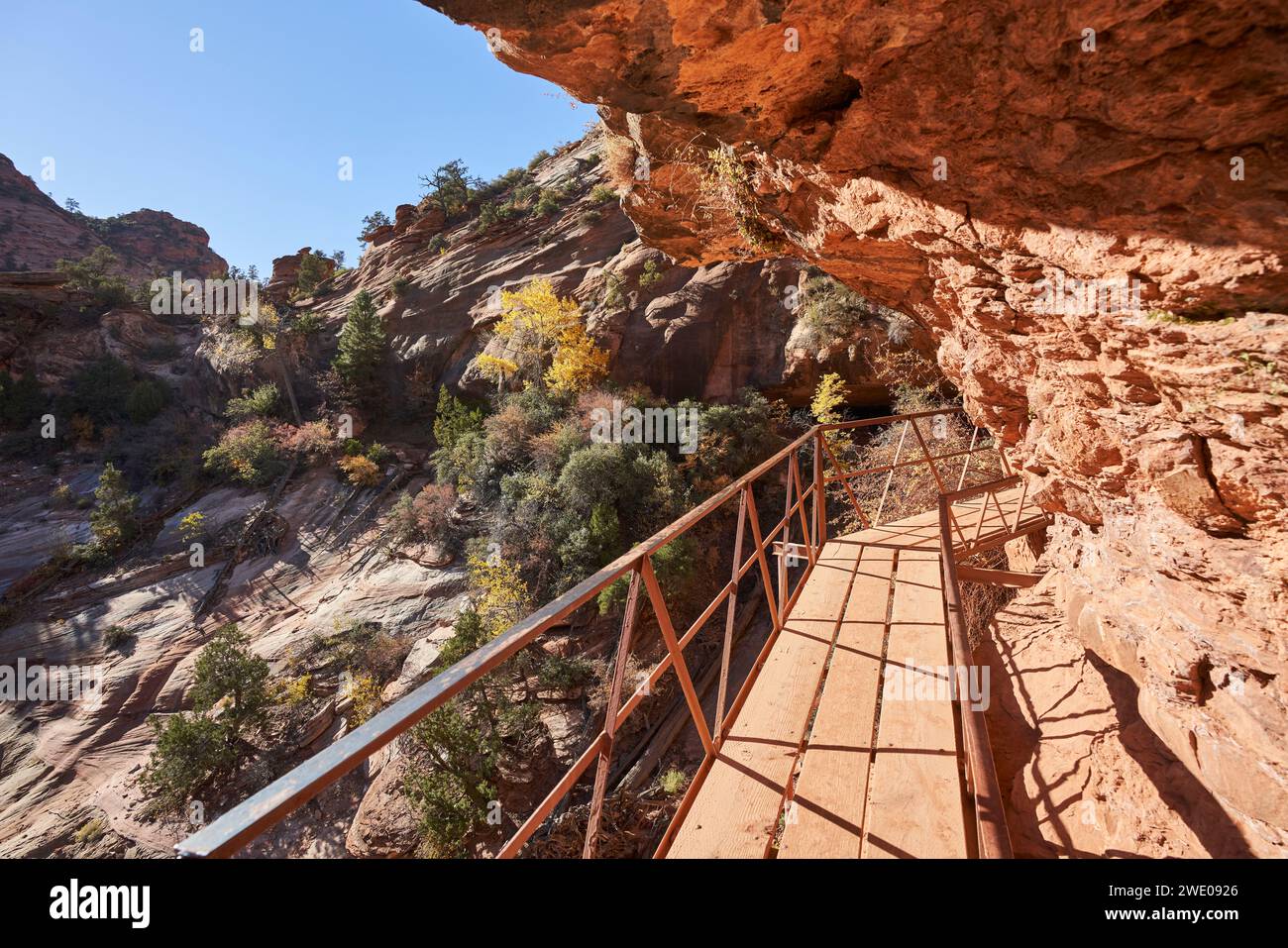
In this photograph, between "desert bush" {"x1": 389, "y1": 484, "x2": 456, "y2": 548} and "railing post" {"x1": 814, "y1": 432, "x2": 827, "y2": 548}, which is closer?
"railing post" {"x1": 814, "y1": 432, "x2": 827, "y2": 548}

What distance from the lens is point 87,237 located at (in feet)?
144

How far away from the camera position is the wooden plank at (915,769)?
90.6 inches

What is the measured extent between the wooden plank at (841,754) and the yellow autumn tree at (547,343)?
17996mm

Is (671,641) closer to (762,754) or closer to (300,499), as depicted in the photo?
(762,754)

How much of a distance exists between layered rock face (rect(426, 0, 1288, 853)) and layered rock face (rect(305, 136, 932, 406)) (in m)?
13.6

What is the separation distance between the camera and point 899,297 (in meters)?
6.28

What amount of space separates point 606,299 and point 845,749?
20.9 metres

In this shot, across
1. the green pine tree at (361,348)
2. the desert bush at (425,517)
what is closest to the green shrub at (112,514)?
the green pine tree at (361,348)

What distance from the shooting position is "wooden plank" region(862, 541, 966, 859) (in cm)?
230

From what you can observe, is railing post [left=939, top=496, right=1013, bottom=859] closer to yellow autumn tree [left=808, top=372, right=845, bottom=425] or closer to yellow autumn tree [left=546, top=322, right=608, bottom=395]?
yellow autumn tree [left=808, top=372, right=845, bottom=425]

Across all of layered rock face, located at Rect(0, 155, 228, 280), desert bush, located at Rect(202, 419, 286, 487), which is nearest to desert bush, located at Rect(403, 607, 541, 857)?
desert bush, located at Rect(202, 419, 286, 487)

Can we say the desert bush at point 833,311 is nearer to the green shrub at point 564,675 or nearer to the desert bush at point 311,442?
the green shrub at point 564,675

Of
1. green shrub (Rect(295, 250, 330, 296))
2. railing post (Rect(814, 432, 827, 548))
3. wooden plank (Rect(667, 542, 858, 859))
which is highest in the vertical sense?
green shrub (Rect(295, 250, 330, 296))
